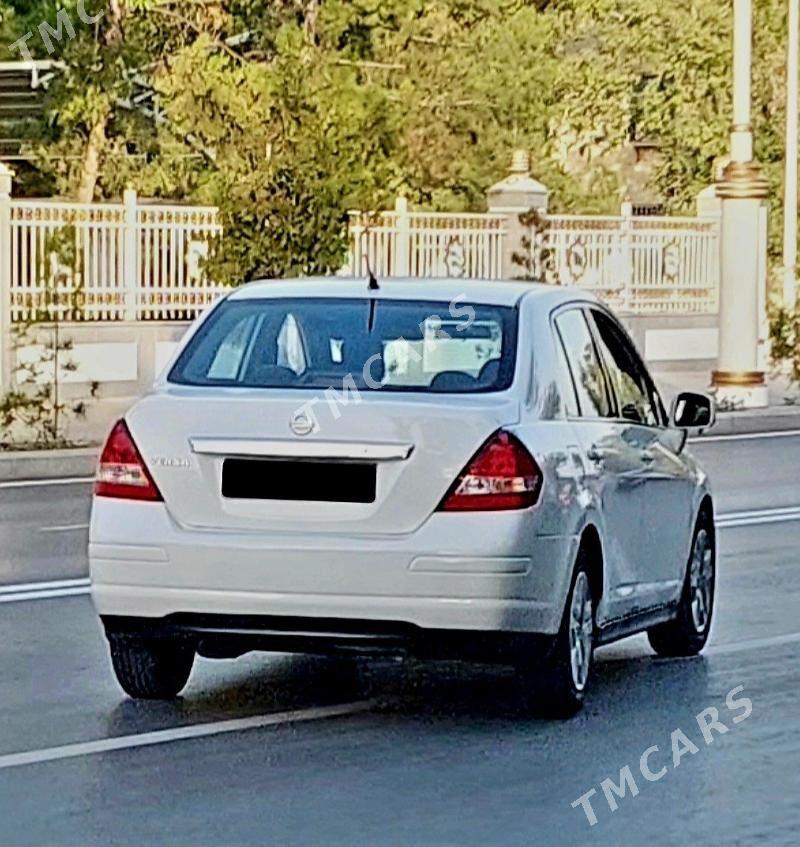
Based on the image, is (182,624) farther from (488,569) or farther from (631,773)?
(631,773)

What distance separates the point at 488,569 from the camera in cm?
884

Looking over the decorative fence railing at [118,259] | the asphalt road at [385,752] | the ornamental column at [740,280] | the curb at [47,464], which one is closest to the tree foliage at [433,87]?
the decorative fence railing at [118,259]

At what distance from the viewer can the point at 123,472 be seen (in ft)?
30.0

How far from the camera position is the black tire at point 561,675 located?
920 cm

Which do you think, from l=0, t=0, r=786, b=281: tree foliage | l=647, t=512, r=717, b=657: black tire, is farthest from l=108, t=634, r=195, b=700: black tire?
l=0, t=0, r=786, b=281: tree foliage

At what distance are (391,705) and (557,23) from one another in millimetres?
37370

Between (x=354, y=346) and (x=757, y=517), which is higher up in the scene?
(x=354, y=346)

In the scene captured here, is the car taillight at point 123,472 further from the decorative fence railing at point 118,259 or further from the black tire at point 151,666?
the decorative fence railing at point 118,259

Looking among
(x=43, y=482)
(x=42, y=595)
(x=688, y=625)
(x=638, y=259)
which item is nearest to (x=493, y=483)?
(x=688, y=625)

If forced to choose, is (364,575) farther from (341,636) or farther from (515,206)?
(515,206)

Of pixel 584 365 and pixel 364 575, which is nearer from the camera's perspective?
pixel 364 575

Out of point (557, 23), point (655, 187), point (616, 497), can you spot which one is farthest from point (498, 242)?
point (616, 497)

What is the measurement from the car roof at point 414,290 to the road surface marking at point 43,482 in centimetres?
1052

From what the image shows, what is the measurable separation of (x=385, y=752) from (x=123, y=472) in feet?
4.71
